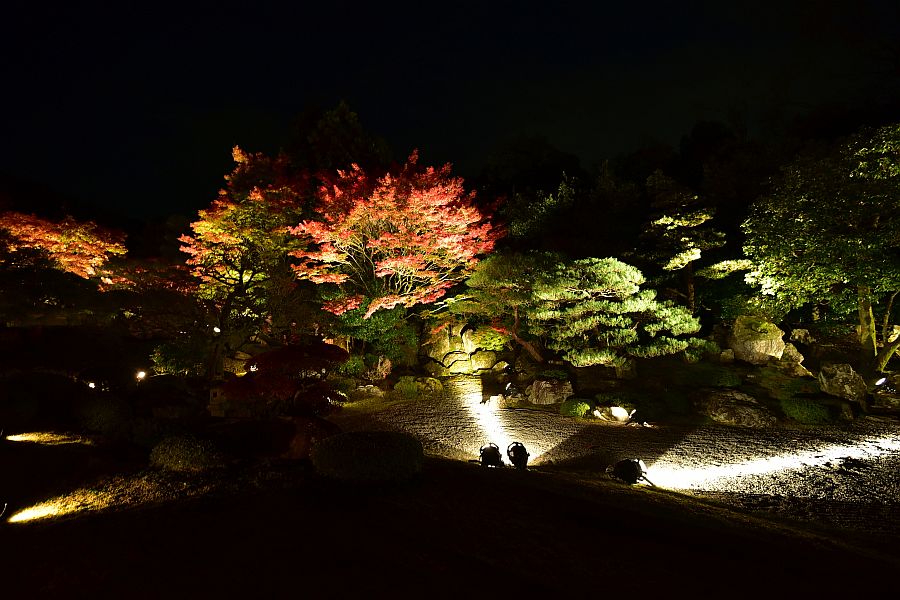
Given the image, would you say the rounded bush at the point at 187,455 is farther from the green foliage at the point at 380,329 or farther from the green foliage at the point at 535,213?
the green foliage at the point at 535,213

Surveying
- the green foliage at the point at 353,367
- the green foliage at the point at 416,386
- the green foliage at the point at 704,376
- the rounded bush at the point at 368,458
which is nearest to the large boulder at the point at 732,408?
the green foliage at the point at 704,376

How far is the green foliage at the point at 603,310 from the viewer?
38.4ft

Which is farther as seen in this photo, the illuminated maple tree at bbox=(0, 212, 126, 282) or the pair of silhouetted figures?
the illuminated maple tree at bbox=(0, 212, 126, 282)

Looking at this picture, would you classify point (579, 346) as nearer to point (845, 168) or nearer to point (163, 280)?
point (845, 168)

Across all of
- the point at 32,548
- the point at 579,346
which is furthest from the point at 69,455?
the point at 579,346

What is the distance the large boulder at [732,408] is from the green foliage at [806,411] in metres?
0.51

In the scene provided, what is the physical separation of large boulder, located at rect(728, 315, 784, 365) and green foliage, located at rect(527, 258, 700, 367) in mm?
2615

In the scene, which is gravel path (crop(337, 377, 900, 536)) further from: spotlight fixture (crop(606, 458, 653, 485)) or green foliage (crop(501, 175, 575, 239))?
green foliage (crop(501, 175, 575, 239))

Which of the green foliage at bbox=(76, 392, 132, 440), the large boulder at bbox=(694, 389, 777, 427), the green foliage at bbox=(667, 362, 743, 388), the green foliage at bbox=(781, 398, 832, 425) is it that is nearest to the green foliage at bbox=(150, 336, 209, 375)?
the green foliage at bbox=(76, 392, 132, 440)

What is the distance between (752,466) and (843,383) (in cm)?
550

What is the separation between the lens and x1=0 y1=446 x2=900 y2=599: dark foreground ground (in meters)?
3.15

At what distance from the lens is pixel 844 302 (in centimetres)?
1220

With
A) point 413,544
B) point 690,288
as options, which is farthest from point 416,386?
point 413,544

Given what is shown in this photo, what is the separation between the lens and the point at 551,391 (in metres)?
12.2
